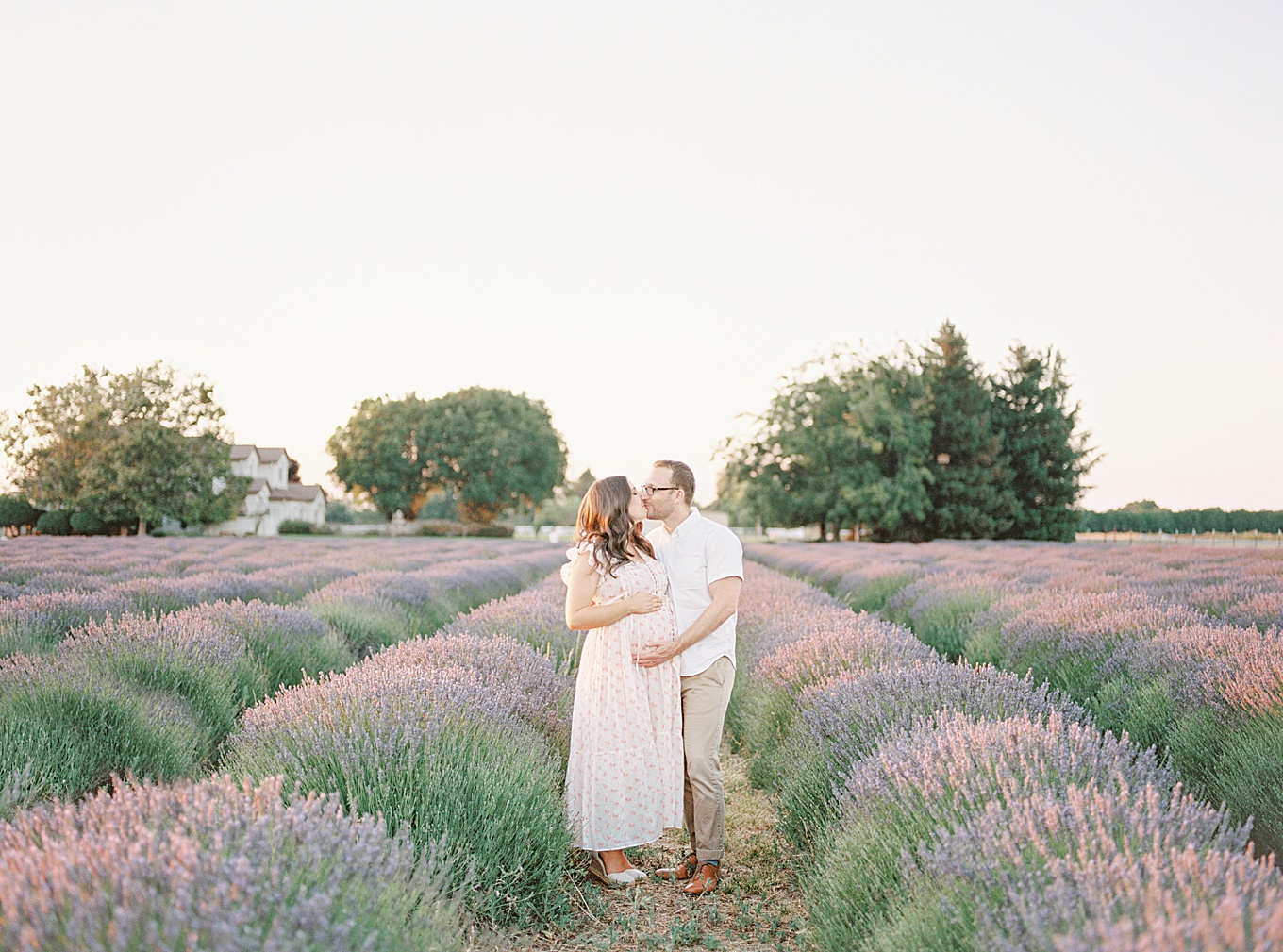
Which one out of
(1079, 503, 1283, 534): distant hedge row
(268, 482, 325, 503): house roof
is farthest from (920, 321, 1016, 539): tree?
(268, 482, 325, 503): house roof

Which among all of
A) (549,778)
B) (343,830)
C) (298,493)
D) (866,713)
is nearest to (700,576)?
(866,713)

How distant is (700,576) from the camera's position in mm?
3242

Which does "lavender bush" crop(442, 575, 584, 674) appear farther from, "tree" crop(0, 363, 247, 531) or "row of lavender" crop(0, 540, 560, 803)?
"tree" crop(0, 363, 247, 531)

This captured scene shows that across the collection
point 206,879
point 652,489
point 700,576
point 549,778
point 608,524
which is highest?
Answer: point 652,489

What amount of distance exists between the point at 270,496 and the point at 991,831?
5672 centimetres

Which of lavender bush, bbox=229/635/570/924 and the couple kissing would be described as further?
the couple kissing

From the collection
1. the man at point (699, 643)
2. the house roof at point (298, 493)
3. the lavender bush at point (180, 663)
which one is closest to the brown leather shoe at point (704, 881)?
the man at point (699, 643)

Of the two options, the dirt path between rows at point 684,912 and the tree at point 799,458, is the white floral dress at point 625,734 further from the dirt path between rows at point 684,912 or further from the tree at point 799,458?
the tree at point 799,458

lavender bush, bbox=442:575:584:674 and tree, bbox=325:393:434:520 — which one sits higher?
tree, bbox=325:393:434:520

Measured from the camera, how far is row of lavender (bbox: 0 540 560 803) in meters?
3.07

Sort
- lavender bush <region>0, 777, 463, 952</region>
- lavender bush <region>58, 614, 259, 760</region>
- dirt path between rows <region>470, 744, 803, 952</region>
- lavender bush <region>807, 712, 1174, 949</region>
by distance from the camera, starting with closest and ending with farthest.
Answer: lavender bush <region>0, 777, 463, 952</region>
lavender bush <region>807, 712, 1174, 949</region>
dirt path between rows <region>470, 744, 803, 952</region>
lavender bush <region>58, 614, 259, 760</region>

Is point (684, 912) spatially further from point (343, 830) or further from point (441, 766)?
point (343, 830)

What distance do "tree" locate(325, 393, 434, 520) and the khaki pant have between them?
150 ft

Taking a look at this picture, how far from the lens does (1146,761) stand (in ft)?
7.80
